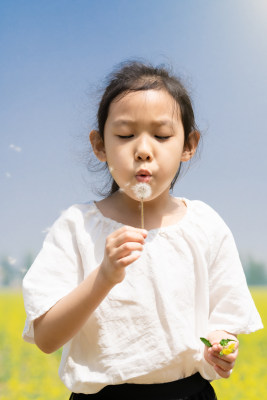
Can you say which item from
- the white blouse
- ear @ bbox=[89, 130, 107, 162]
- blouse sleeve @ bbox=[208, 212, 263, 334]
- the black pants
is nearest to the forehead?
ear @ bbox=[89, 130, 107, 162]

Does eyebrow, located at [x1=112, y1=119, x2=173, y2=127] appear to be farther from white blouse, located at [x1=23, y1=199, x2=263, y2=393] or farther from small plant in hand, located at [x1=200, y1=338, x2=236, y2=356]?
small plant in hand, located at [x1=200, y1=338, x2=236, y2=356]

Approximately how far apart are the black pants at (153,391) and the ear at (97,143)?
2.78 ft

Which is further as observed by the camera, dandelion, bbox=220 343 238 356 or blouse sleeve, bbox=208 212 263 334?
blouse sleeve, bbox=208 212 263 334

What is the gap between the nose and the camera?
1.71 metres

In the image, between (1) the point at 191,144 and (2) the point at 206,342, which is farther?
(1) the point at 191,144

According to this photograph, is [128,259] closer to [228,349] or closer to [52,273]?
[52,273]

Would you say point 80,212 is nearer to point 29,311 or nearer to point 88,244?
point 88,244

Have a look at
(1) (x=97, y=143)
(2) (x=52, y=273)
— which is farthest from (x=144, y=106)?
(2) (x=52, y=273)

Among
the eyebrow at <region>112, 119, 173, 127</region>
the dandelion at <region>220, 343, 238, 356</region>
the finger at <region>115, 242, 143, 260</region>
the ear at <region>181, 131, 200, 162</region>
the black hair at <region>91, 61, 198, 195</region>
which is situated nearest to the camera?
the finger at <region>115, 242, 143, 260</region>

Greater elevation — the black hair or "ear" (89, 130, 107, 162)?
the black hair

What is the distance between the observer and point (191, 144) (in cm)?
208

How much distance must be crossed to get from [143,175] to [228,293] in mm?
564

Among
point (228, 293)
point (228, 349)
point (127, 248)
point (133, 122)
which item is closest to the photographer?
point (127, 248)

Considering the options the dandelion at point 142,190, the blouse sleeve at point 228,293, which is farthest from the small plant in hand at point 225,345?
the dandelion at point 142,190
